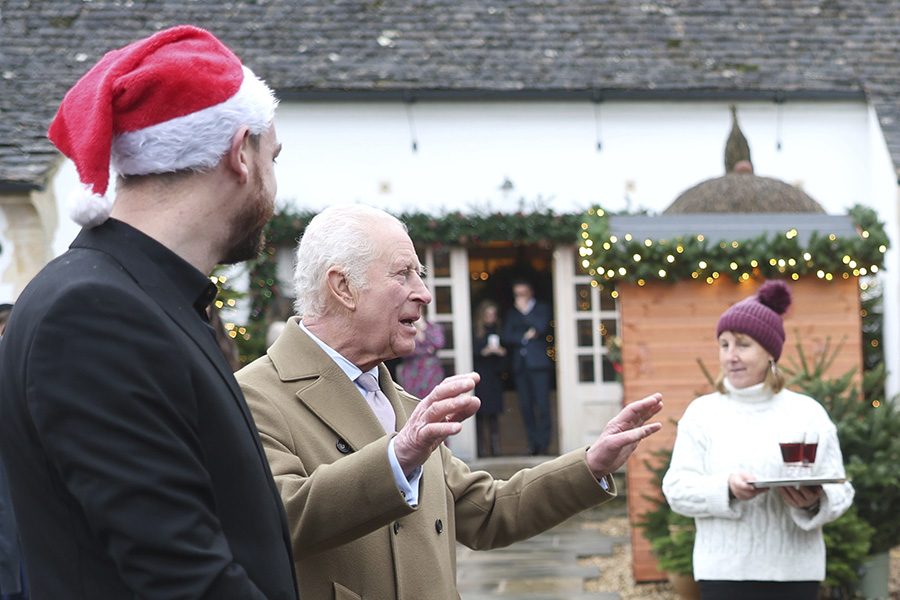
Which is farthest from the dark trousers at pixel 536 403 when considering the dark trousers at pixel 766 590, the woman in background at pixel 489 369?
the dark trousers at pixel 766 590

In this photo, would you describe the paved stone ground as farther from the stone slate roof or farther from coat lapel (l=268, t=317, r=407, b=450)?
the stone slate roof

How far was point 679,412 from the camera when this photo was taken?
6.66 m

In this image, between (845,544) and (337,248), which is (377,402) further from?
(845,544)

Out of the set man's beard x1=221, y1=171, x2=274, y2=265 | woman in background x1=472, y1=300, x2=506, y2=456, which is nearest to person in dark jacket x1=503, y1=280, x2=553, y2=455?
woman in background x1=472, y1=300, x2=506, y2=456

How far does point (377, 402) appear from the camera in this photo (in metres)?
2.57

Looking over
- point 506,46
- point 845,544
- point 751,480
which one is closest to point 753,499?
point 751,480

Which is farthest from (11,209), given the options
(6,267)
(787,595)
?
(787,595)

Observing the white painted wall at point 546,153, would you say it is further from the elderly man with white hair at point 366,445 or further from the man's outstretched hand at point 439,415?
the man's outstretched hand at point 439,415

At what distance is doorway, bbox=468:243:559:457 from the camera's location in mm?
12445

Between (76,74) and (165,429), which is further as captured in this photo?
(76,74)

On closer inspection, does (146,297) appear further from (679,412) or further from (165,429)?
(679,412)

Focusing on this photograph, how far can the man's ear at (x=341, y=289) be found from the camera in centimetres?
245

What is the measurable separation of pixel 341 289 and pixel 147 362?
1126mm

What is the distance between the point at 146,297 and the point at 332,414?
39.1 inches
